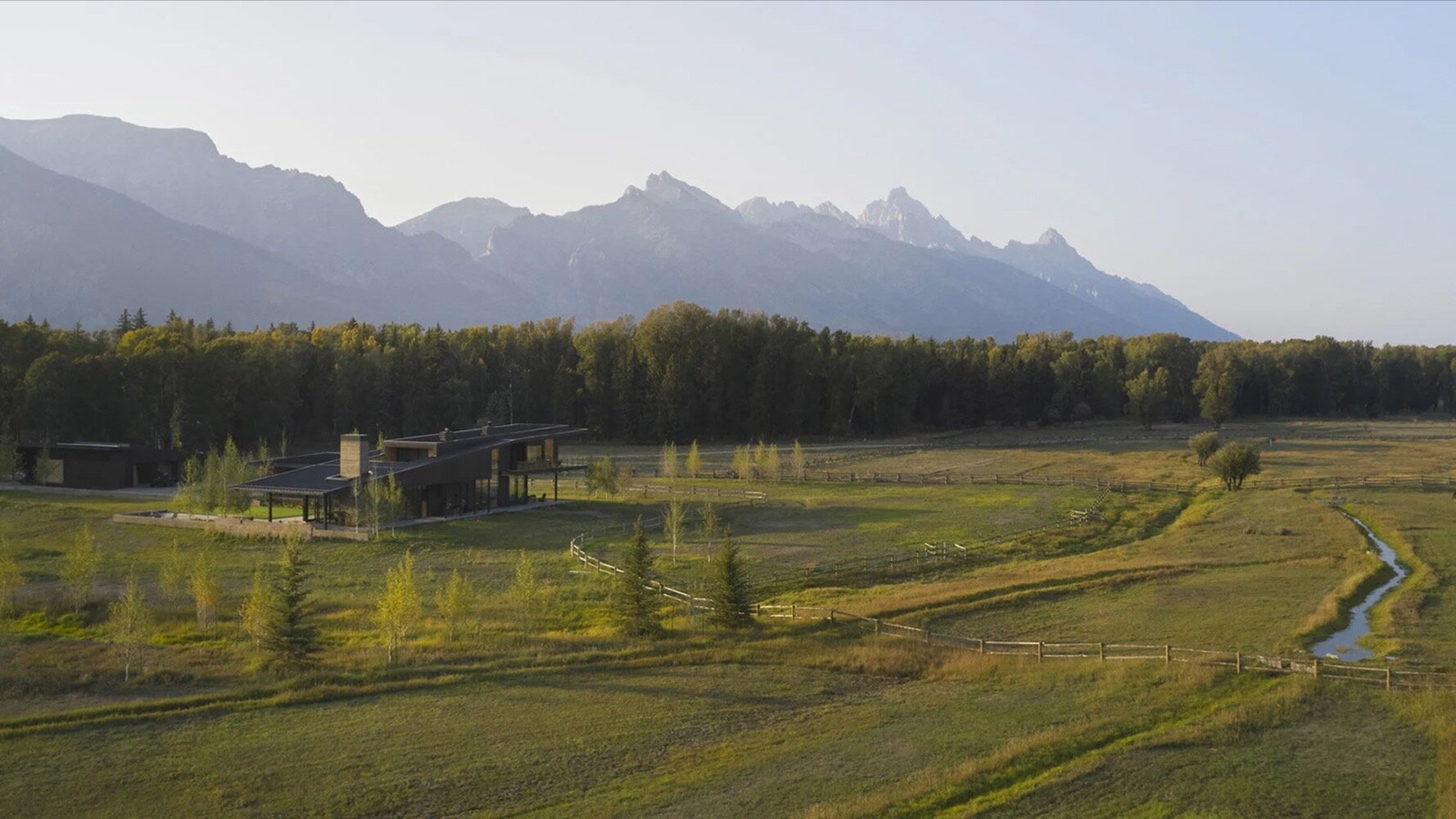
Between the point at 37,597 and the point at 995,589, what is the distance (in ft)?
117

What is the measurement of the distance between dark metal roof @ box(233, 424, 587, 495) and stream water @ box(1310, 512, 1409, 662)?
4329 centimetres

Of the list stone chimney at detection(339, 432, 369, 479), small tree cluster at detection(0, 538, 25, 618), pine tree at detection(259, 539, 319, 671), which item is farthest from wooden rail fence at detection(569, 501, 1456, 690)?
stone chimney at detection(339, 432, 369, 479)

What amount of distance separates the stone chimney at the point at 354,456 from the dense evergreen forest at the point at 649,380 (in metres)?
37.6

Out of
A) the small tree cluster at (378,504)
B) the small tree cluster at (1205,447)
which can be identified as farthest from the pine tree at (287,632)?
the small tree cluster at (1205,447)

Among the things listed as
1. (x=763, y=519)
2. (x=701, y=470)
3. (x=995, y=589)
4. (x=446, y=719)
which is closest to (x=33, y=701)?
(x=446, y=719)

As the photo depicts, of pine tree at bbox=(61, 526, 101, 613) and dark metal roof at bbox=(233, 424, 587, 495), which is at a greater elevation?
dark metal roof at bbox=(233, 424, 587, 495)

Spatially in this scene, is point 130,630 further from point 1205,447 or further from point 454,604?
point 1205,447

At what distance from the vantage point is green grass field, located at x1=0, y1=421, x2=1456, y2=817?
20.8 m

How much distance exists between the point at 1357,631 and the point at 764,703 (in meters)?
20.2

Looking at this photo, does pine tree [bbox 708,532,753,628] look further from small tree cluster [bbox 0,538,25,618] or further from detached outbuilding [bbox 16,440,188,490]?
detached outbuilding [bbox 16,440,188,490]

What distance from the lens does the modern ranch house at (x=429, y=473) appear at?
55469 millimetres

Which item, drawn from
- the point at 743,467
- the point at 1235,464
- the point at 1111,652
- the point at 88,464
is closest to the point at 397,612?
the point at 1111,652

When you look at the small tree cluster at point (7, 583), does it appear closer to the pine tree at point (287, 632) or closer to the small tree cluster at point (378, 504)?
the pine tree at point (287, 632)

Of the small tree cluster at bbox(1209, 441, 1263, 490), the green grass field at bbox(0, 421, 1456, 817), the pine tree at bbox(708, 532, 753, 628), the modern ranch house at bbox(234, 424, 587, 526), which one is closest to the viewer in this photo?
the green grass field at bbox(0, 421, 1456, 817)
